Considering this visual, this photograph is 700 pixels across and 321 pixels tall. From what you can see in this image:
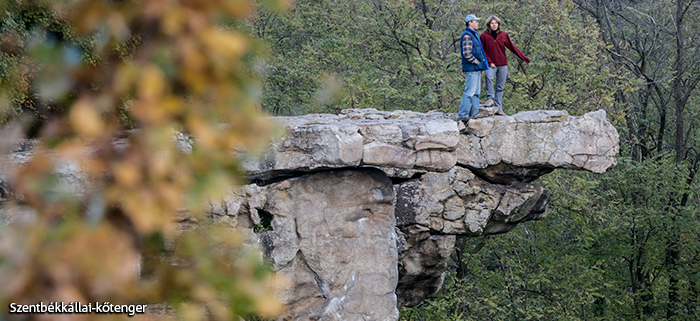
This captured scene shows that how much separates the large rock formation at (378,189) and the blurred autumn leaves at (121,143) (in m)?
5.60

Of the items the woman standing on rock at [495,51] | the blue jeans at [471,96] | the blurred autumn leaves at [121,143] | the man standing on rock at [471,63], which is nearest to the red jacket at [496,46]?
the woman standing on rock at [495,51]

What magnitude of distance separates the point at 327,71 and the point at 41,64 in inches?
512

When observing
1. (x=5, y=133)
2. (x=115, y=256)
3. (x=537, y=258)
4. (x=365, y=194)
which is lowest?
(x=537, y=258)

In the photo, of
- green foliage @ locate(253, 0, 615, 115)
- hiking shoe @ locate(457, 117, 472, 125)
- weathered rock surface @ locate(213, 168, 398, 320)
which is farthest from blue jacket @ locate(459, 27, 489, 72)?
green foliage @ locate(253, 0, 615, 115)

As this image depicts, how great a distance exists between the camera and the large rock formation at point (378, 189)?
22.5ft

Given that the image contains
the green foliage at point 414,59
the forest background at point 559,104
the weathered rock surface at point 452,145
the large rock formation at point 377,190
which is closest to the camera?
the weathered rock surface at point 452,145

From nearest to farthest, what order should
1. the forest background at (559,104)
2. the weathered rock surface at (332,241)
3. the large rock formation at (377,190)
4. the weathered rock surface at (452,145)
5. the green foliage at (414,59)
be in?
the weathered rock surface at (452,145) < the large rock formation at (377,190) < the weathered rock surface at (332,241) < the green foliage at (414,59) < the forest background at (559,104)

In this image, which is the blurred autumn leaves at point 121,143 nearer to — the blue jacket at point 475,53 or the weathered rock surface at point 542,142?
the blue jacket at point 475,53

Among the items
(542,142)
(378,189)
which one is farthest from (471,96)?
(378,189)

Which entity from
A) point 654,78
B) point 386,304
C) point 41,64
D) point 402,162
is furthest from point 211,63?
point 654,78

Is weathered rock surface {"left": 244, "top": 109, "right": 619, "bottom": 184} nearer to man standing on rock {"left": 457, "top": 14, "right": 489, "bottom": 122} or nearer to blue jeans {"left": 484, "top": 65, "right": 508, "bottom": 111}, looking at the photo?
man standing on rock {"left": 457, "top": 14, "right": 489, "bottom": 122}

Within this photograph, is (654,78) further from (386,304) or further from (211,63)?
(211,63)

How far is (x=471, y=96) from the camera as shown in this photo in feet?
25.0

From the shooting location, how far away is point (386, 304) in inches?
290
